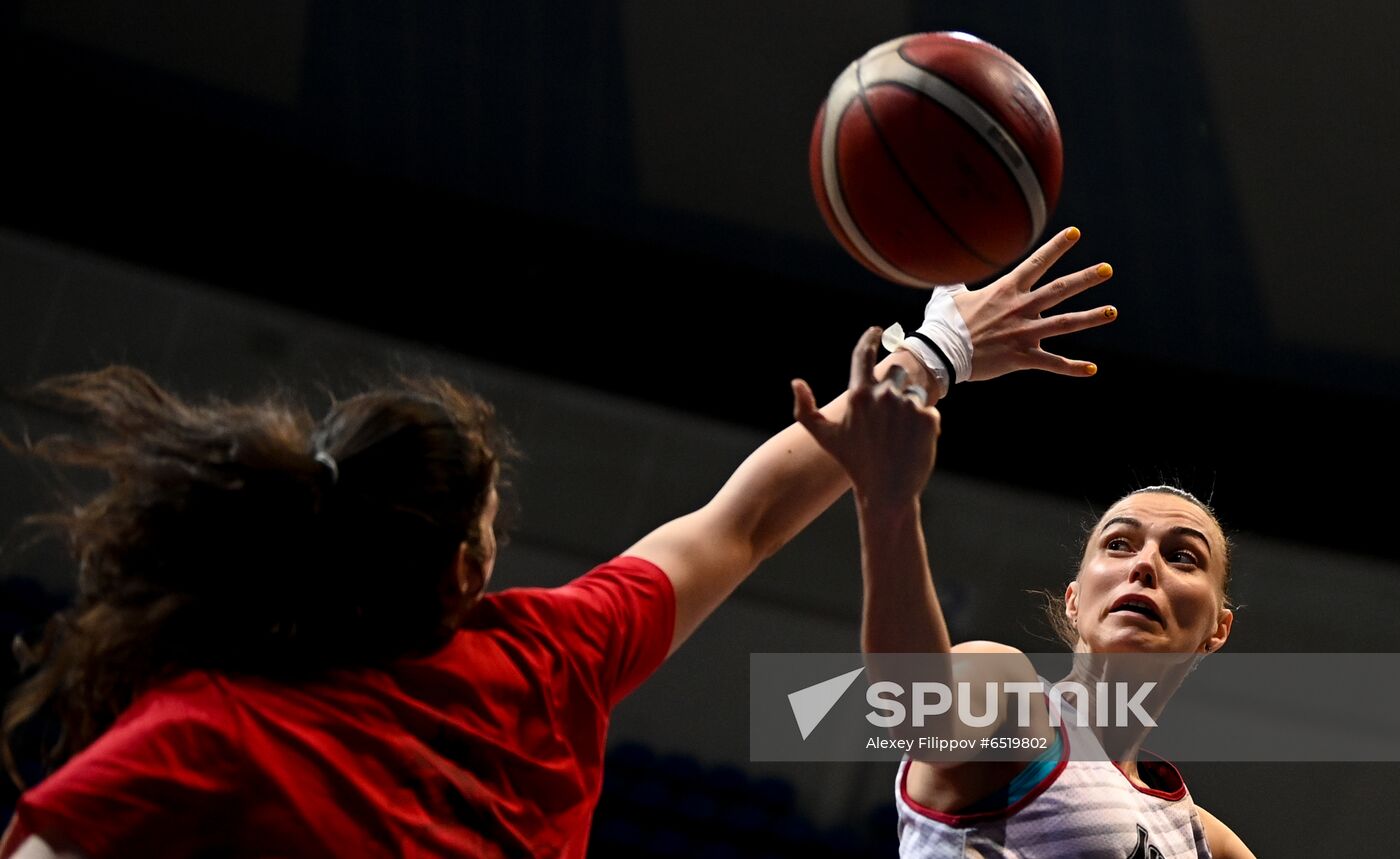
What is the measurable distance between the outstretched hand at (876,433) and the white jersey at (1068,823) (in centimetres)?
68

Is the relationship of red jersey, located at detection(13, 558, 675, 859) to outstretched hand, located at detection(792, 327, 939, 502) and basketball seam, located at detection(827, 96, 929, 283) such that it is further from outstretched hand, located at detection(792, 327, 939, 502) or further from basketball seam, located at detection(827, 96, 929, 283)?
basketball seam, located at detection(827, 96, 929, 283)

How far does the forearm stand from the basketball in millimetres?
871

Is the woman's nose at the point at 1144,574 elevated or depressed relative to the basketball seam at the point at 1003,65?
depressed

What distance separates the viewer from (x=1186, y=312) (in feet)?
22.1

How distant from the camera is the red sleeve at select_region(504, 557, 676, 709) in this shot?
4.96 ft

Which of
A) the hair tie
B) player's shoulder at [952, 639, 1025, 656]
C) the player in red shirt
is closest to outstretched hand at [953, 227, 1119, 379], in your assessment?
player's shoulder at [952, 639, 1025, 656]

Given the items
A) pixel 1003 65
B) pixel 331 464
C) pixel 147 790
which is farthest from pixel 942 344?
pixel 147 790

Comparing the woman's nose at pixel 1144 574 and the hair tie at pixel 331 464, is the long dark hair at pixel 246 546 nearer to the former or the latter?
the hair tie at pixel 331 464

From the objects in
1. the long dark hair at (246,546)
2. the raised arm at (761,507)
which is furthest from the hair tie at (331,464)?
the raised arm at (761,507)

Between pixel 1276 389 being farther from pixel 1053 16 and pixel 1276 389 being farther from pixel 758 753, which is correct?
pixel 758 753

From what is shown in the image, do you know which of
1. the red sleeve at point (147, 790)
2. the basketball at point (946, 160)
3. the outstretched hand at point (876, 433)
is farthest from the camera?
the basketball at point (946, 160)

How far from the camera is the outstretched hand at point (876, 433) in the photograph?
4.10 ft

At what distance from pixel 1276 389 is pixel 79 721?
649 centimetres

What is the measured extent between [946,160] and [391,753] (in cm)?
132
